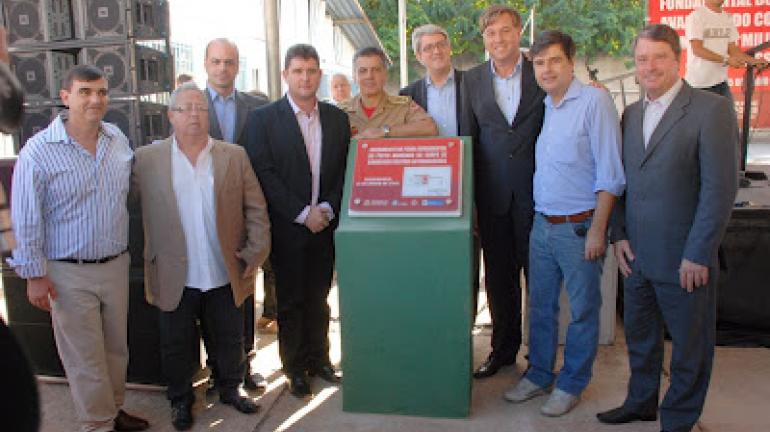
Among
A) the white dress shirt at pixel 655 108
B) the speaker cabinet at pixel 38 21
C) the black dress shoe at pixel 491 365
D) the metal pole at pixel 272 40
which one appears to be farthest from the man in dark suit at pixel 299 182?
the metal pole at pixel 272 40

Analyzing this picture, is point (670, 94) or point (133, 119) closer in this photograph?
point (670, 94)

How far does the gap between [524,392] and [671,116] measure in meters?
1.60

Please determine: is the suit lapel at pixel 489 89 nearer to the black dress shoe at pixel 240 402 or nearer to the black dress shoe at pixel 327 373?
the black dress shoe at pixel 327 373

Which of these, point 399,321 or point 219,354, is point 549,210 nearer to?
point 399,321

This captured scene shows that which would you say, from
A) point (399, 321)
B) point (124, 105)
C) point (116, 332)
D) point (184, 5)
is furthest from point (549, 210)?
point (184, 5)

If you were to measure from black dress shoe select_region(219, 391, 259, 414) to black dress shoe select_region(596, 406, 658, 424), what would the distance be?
1.74 metres

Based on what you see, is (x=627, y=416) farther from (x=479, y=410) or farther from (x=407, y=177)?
(x=407, y=177)

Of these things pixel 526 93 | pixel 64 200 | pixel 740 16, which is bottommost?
pixel 64 200

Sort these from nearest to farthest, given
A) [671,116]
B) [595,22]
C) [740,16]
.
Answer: [671,116]
[740,16]
[595,22]

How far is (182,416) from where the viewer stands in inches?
131

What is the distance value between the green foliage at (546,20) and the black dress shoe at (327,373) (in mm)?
25491

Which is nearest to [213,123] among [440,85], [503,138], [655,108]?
[440,85]

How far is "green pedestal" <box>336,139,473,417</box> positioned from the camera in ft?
10.2

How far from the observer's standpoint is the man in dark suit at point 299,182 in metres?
3.46
